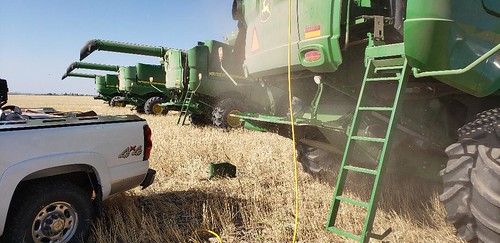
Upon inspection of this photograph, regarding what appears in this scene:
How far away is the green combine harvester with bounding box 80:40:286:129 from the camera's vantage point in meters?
10.1

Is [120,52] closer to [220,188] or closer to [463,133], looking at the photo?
[220,188]

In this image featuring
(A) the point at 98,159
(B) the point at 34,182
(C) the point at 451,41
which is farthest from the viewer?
(A) the point at 98,159

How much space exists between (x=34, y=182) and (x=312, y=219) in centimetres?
241

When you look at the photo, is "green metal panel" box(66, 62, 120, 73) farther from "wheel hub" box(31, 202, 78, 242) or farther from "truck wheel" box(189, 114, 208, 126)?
"wheel hub" box(31, 202, 78, 242)

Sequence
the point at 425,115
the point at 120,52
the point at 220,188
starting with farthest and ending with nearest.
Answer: the point at 120,52 < the point at 220,188 < the point at 425,115

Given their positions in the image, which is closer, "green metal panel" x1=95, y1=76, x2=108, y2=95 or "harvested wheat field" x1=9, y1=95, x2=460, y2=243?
"harvested wheat field" x1=9, y1=95, x2=460, y2=243

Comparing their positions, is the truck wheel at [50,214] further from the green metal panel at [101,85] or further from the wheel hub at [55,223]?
the green metal panel at [101,85]

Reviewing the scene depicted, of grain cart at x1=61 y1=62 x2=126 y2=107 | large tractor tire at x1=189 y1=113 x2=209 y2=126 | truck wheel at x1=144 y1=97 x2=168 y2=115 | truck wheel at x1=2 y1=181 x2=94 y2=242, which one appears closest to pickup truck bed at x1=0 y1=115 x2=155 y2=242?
truck wheel at x1=2 y1=181 x2=94 y2=242

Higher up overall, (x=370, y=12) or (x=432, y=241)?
(x=370, y=12)

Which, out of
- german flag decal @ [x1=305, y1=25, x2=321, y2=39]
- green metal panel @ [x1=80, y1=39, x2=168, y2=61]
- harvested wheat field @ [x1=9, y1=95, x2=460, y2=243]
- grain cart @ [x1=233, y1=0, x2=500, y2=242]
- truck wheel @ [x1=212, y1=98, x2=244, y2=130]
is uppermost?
green metal panel @ [x1=80, y1=39, x2=168, y2=61]

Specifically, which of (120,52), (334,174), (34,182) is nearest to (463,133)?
(334,174)

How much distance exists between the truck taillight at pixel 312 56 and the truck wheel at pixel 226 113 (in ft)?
21.8

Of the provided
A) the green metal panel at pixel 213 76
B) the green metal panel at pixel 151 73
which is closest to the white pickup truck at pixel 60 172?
the green metal panel at pixel 213 76

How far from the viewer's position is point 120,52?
12773 millimetres
